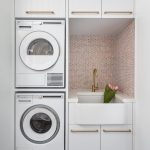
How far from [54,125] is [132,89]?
0.95m

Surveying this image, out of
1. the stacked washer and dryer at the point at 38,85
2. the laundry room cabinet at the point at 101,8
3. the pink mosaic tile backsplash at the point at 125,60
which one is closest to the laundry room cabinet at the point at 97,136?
the stacked washer and dryer at the point at 38,85

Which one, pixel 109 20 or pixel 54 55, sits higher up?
pixel 109 20

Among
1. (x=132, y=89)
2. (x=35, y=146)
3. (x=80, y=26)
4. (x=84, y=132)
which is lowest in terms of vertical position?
(x=35, y=146)

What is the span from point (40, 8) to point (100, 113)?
1286mm

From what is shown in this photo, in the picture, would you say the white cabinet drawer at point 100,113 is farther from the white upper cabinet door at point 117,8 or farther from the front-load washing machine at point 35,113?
the white upper cabinet door at point 117,8

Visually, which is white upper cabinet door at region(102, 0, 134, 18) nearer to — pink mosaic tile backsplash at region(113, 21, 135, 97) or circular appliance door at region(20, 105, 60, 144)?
pink mosaic tile backsplash at region(113, 21, 135, 97)

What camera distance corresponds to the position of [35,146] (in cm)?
218
